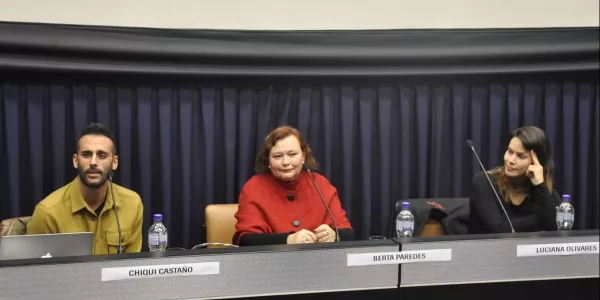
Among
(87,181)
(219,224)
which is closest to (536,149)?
(219,224)

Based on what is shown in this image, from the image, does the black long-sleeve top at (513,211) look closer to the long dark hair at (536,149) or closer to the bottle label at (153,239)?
the long dark hair at (536,149)

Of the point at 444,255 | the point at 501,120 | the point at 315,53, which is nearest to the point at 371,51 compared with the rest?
the point at 315,53

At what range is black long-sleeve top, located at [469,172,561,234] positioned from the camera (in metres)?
2.59

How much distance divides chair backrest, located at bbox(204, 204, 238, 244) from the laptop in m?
0.97

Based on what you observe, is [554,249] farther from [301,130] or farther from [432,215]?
[301,130]

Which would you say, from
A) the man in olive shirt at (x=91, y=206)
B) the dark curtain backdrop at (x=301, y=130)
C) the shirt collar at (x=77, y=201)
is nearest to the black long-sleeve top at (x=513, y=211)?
the dark curtain backdrop at (x=301, y=130)

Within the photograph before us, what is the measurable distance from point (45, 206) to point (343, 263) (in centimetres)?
145

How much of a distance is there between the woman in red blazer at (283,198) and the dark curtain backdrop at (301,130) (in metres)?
0.71

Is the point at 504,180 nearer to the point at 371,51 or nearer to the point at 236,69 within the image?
the point at 371,51

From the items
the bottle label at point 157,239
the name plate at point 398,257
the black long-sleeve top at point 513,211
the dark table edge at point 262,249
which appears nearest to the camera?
the dark table edge at point 262,249

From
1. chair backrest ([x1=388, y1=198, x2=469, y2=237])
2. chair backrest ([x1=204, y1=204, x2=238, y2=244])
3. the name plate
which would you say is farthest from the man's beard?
chair backrest ([x1=388, y1=198, x2=469, y2=237])

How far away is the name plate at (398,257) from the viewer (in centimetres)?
169

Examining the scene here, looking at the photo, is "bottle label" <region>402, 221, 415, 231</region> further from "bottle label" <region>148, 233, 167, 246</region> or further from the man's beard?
the man's beard

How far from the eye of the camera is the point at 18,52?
2959 millimetres
